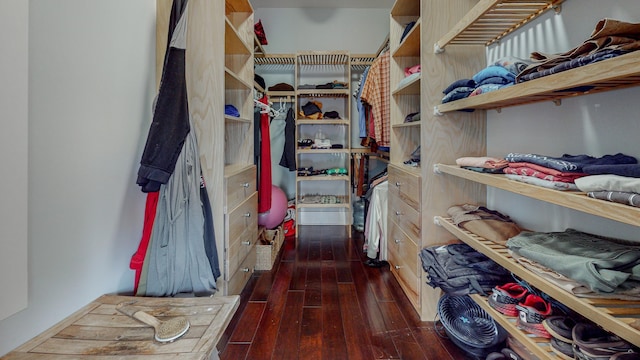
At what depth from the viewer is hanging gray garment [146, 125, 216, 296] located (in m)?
1.43

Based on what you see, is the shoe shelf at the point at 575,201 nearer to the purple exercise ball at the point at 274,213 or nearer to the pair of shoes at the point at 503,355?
the pair of shoes at the point at 503,355

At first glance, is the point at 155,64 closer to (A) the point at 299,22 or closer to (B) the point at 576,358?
(B) the point at 576,358

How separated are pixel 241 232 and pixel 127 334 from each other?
1185 millimetres

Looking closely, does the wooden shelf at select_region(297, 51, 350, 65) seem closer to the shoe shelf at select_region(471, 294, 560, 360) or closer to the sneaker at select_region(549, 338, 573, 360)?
the shoe shelf at select_region(471, 294, 560, 360)

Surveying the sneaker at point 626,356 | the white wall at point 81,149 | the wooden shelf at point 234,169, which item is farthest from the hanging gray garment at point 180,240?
the sneaker at point 626,356

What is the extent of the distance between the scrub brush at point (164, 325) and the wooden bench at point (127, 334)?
1 centimetres

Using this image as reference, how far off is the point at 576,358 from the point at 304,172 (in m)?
3.11

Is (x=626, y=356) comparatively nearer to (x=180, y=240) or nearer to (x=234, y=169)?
(x=180, y=240)

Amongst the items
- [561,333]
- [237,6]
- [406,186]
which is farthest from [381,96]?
[561,333]

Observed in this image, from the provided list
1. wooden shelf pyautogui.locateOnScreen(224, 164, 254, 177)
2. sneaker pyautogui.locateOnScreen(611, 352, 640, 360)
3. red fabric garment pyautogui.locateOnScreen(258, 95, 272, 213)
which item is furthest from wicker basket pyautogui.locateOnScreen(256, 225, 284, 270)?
sneaker pyautogui.locateOnScreen(611, 352, 640, 360)

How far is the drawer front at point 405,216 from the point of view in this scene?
76.2 inches

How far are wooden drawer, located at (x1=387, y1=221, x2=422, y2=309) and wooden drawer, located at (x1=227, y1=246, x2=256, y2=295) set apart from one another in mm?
1125

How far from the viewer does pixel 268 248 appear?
2691 mm

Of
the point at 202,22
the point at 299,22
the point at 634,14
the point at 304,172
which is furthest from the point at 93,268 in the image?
the point at 299,22
